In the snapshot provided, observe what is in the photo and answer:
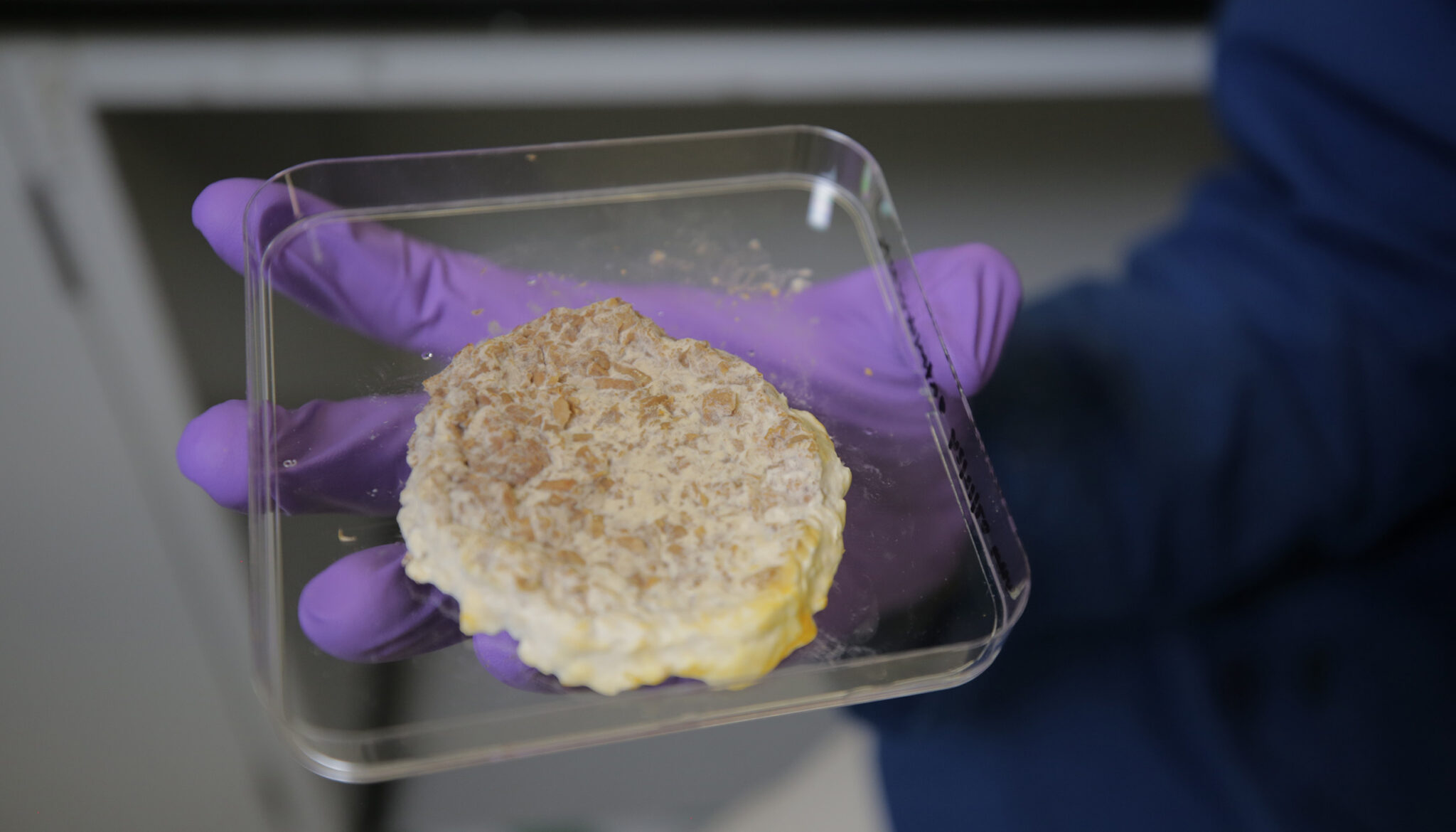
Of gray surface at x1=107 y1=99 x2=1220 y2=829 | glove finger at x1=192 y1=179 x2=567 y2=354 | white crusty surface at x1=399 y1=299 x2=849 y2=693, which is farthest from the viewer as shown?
gray surface at x1=107 y1=99 x2=1220 y2=829

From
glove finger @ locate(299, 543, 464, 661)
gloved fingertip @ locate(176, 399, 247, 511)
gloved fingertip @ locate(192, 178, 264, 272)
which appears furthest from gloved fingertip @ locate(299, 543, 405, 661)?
gloved fingertip @ locate(192, 178, 264, 272)

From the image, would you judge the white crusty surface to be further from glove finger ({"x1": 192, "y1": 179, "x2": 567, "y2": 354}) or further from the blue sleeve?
the blue sleeve

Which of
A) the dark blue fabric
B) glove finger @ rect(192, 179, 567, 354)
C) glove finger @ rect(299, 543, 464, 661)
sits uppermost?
glove finger @ rect(192, 179, 567, 354)

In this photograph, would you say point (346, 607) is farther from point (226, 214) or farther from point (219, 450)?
point (226, 214)

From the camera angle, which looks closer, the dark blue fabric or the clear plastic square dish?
the clear plastic square dish

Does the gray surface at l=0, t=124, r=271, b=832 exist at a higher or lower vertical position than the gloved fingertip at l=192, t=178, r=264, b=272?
lower

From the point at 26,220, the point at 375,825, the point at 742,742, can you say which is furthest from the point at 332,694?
the point at 26,220

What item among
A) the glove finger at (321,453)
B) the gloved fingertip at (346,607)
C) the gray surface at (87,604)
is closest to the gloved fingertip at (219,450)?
the glove finger at (321,453)
